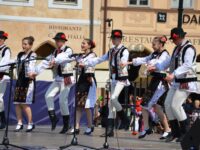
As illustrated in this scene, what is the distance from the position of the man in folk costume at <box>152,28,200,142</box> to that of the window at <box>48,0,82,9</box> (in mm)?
15859

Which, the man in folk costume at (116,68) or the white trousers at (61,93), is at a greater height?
the man in folk costume at (116,68)

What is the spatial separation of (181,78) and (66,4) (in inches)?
644

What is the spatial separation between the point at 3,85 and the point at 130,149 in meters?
3.73

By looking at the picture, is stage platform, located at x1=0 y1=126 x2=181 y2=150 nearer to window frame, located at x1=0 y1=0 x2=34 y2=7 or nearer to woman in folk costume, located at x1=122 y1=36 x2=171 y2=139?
woman in folk costume, located at x1=122 y1=36 x2=171 y2=139

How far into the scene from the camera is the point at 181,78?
9.40 metres

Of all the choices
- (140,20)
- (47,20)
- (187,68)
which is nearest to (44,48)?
(47,20)

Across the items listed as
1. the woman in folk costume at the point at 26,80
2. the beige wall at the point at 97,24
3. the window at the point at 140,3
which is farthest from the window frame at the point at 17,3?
the woman in folk costume at the point at 26,80

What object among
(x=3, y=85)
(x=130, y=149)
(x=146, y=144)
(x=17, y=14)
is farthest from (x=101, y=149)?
(x=17, y=14)

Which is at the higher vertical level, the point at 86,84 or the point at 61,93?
the point at 86,84

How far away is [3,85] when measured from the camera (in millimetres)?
11625

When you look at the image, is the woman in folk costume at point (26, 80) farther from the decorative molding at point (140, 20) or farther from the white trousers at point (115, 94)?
the decorative molding at point (140, 20)

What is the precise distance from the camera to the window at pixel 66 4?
25.1 metres

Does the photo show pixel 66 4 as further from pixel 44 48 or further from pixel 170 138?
pixel 170 138

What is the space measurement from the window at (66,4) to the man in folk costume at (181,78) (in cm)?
1586
